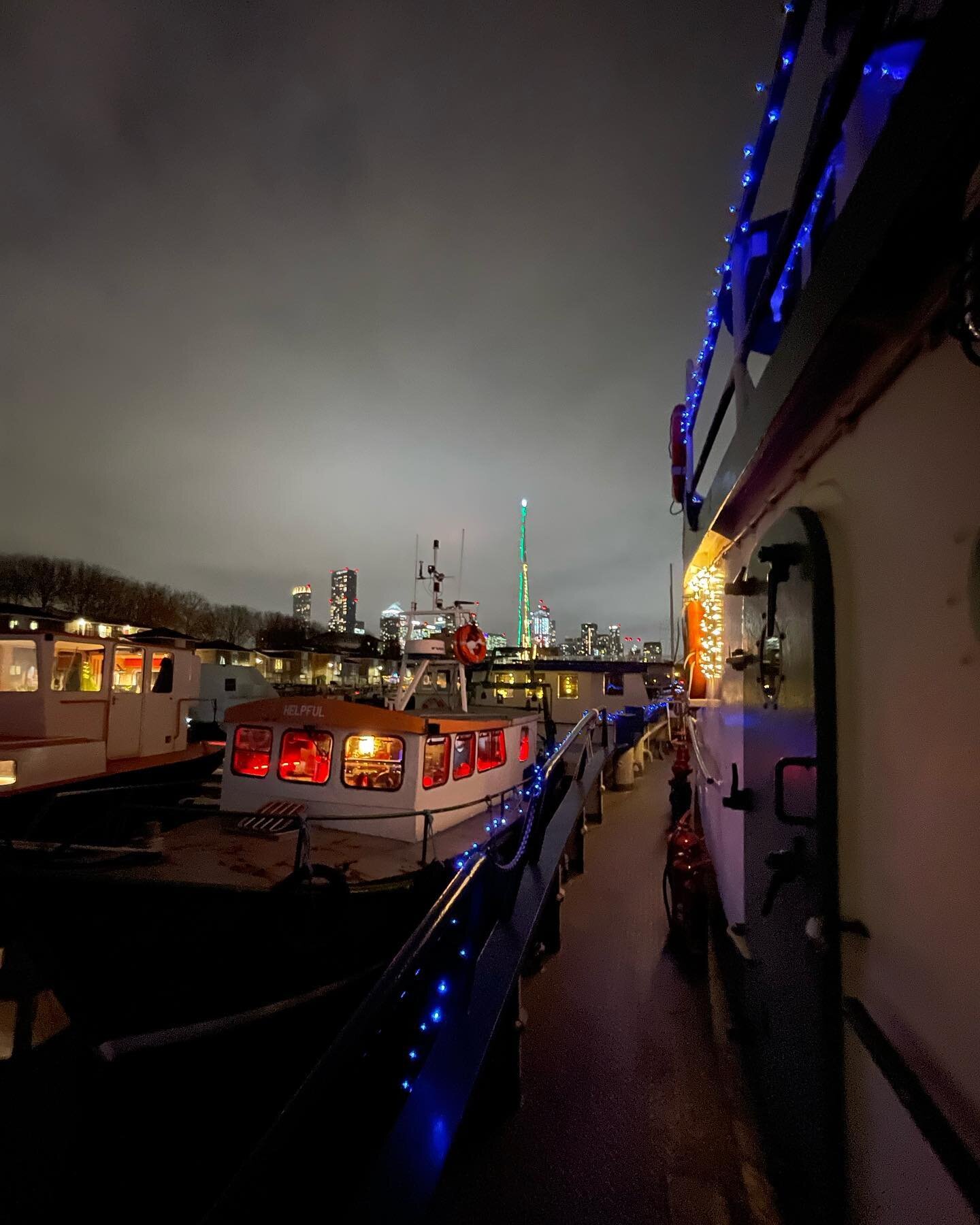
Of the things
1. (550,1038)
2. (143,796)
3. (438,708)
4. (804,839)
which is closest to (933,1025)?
(804,839)

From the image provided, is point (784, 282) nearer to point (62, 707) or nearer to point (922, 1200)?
point (922, 1200)

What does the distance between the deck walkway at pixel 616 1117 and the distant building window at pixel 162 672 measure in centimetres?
1072

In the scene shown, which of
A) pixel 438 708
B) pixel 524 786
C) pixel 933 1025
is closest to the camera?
pixel 933 1025

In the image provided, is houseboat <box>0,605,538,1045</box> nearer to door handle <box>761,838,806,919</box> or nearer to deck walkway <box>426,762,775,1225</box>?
deck walkway <box>426,762,775,1225</box>

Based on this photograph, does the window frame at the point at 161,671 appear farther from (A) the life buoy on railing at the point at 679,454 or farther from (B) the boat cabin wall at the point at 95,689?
(A) the life buoy on railing at the point at 679,454

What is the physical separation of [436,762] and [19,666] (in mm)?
8077

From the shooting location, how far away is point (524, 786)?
29.3 ft

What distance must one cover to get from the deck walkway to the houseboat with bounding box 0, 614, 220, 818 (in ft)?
27.8

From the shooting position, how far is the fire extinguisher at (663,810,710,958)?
4992 millimetres


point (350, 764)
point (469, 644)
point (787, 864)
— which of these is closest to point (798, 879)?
point (787, 864)

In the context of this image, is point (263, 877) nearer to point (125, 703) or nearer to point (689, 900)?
point (689, 900)

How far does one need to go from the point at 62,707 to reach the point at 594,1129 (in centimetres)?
1109

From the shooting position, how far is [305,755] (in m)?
7.97

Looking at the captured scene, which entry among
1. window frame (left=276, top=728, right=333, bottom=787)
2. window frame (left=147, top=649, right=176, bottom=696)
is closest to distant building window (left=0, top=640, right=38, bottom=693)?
window frame (left=147, top=649, right=176, bottom=696)
